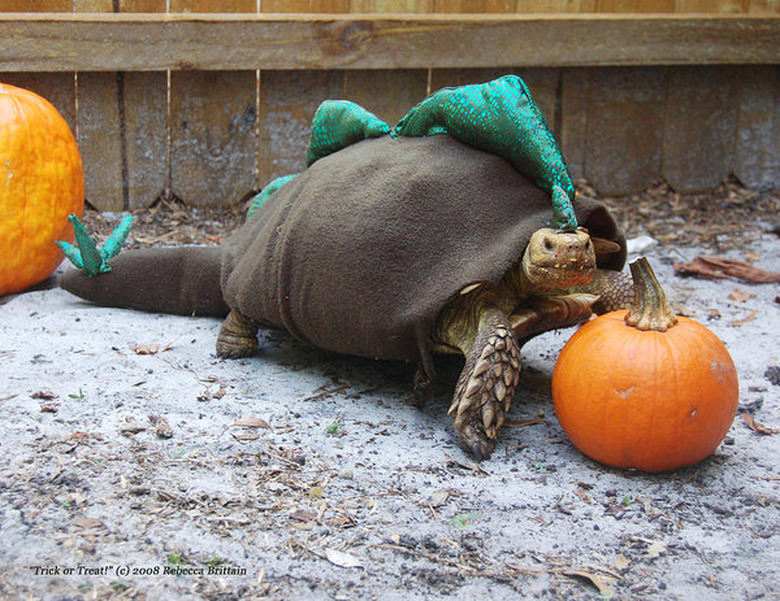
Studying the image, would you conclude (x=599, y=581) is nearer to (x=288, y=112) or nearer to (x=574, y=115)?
(x=288, y=112)

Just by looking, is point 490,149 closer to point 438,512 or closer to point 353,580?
point 438,512

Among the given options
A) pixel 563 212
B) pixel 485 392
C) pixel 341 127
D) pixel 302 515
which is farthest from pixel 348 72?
pixel 302 515

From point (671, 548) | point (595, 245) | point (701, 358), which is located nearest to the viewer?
point (671, 548)

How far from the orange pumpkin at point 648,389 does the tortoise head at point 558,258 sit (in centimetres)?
20

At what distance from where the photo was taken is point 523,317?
3066 mm

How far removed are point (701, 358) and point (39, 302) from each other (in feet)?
10.5

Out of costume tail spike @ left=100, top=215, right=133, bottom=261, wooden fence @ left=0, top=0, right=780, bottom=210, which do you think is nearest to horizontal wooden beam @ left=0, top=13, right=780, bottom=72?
wooden fence @ left=0, top=0, right=780, bottom=210

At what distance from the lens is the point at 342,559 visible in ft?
7.00

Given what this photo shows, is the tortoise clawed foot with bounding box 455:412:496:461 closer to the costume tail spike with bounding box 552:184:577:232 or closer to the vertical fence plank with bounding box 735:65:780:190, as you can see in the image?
the costume tail spike with bounding box 552:184:577:232

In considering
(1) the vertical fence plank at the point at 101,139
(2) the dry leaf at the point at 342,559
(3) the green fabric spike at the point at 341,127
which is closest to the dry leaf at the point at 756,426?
(2) the dry leaf at the point at 342,559

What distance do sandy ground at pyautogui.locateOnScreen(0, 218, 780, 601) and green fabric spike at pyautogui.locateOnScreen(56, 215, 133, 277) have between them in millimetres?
553

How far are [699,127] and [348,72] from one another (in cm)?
252

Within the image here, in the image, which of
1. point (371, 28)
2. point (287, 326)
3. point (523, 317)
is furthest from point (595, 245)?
point (371, 28)

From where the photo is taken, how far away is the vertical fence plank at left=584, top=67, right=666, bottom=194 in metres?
5.68
